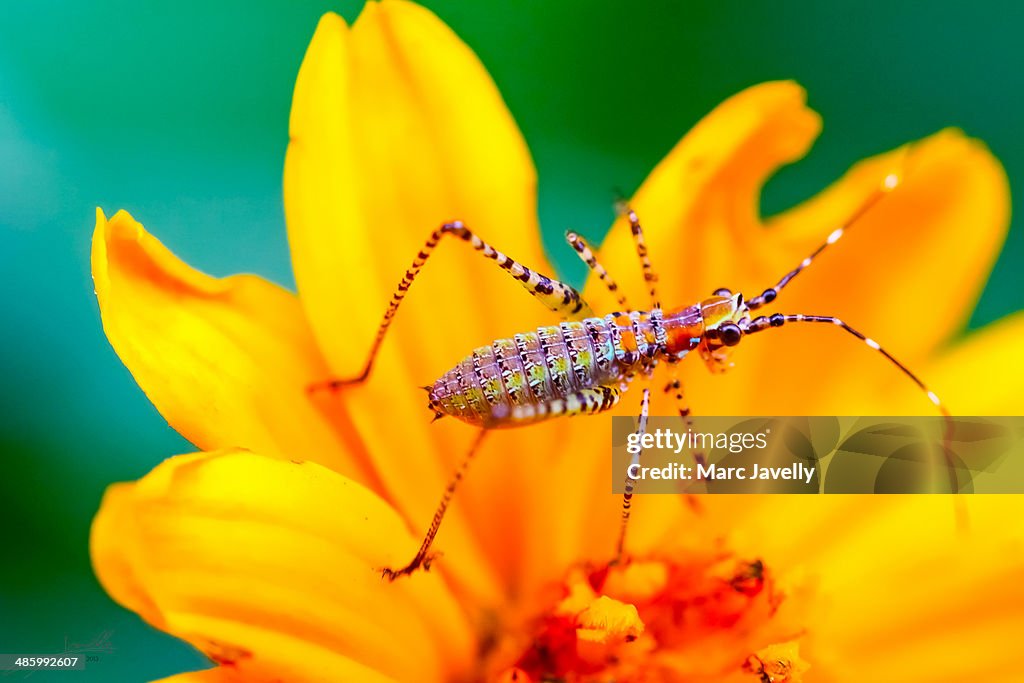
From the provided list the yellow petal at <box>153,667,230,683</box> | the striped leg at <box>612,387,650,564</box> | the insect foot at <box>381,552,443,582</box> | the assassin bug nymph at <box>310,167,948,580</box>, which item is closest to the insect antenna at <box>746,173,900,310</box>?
the assassin bug nymph at <box>310,167,948,580</box>

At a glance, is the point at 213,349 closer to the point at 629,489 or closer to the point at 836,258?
the point at 629,489

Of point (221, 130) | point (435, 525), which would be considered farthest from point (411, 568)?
point (221, 130)

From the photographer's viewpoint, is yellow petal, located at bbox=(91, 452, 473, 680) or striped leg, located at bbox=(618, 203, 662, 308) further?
striped leg, located at bbox=(618, 203, 662, 308)

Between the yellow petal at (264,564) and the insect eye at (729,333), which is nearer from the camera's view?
the yellow petal at (264,564)

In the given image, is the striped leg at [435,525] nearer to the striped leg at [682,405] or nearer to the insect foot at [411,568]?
the insect foot at [411,568]

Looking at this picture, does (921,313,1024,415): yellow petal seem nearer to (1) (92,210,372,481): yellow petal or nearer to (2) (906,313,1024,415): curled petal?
(2) (906,313,1024,415): curled petal

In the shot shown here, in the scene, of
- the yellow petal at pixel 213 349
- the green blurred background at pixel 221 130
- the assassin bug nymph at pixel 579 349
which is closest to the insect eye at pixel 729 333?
the assassin bug nymph at pixel 579 349

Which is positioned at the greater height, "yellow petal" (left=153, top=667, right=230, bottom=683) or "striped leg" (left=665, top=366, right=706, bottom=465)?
"striped leg" (left=665, top=366, right=706, bottom=465)

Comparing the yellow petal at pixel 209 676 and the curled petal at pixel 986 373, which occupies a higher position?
the curled petal at pixel 986 373
